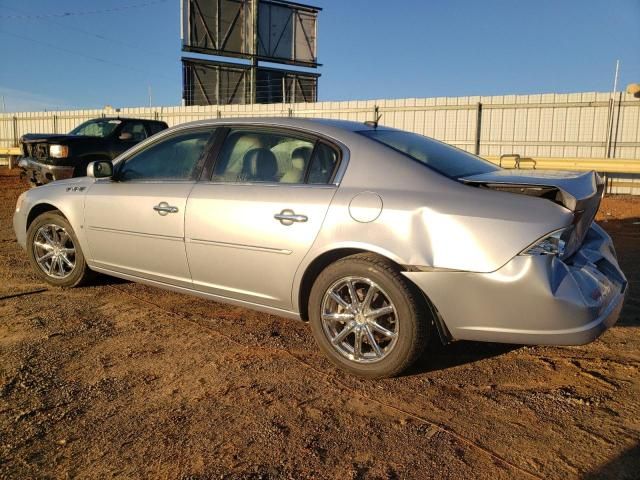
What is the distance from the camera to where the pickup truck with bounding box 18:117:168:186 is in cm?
1045

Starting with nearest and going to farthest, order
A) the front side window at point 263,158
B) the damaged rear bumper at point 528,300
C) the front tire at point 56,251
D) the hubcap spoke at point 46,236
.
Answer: the damaged rear bumper at point 528,300 < the front side window at point 263,158 < the front tire at point 56,251 < the hubcap spoke at point 46,236

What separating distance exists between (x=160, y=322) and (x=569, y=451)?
9.35 feet

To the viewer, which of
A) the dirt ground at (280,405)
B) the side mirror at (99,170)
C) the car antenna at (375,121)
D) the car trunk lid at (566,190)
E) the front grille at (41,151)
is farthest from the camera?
the front grille at (41,151)

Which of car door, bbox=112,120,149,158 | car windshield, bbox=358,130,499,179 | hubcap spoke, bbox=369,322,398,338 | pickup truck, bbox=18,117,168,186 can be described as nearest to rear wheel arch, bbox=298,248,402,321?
hubcap spoke, bbox=369,322,398,338

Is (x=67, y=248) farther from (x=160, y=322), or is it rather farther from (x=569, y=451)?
(x=569, y=451)

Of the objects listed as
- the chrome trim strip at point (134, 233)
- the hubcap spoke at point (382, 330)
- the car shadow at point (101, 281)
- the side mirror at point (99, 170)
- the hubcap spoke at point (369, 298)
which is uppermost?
the side mirror at point (99, 170)

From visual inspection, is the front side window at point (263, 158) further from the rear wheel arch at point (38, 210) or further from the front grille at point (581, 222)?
the rear wheel arch at point (38, 210)

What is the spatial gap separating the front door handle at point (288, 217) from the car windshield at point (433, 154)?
0.70 meters

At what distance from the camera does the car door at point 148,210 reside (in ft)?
13.3

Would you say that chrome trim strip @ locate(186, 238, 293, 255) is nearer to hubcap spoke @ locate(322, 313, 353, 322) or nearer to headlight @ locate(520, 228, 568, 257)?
hubcap spoke @ locate(322, 313, 353, 322)

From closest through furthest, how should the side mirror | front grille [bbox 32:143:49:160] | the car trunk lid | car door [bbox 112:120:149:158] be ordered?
the car trunk lid → the side mirror → front grille [bbox 32:143:49:160] → car door [bbox 112:120:149:158]

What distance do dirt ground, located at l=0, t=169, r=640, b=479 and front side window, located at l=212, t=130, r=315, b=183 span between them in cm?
110

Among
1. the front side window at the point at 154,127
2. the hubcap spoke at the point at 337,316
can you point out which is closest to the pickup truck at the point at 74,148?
the front side window at the point at 154,127

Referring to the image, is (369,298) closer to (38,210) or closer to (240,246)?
(240,246)
